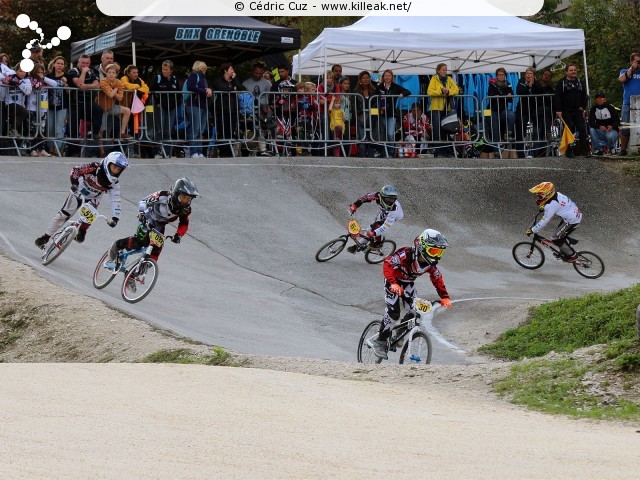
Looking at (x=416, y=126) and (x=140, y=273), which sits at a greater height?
(x=416, y=126)

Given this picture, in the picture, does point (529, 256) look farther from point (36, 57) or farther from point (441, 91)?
point (36, 57)

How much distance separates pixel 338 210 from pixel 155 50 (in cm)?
657

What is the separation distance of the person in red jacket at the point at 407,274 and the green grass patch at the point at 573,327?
6.04 feet

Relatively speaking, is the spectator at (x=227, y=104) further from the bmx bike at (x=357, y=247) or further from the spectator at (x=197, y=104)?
the bmx bike at (x=357, y=247)

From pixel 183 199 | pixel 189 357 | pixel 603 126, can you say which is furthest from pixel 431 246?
pixel 603 126

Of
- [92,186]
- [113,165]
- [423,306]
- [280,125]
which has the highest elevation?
[280,125]

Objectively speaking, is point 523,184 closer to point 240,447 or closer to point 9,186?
point 9,186

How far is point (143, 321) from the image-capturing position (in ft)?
47.3

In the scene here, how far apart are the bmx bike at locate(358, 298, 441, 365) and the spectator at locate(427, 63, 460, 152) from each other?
12.1m

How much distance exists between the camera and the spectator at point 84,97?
927 inches

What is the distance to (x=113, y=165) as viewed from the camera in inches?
688

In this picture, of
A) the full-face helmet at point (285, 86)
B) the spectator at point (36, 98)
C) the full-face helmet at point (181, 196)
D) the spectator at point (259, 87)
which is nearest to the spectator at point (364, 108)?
the full-face helmet at point (285, 86)

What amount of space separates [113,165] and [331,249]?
16.2 ft

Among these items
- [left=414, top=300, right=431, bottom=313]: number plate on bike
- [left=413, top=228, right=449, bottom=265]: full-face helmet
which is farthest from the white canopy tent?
[left=414, top=300, right=431, bottom=313]: number plate on bike
